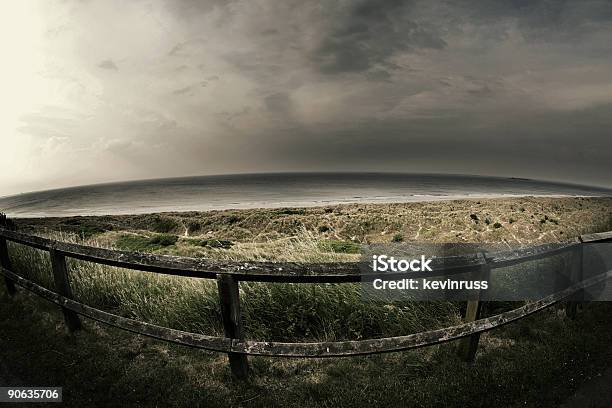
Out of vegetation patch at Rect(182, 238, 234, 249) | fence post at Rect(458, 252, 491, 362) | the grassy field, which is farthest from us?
vegetation patch at Rect(182, 238, 234, 249)

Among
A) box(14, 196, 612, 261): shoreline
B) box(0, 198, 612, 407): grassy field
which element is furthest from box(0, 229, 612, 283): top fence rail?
box(14, 196, 612, 261): shoreline

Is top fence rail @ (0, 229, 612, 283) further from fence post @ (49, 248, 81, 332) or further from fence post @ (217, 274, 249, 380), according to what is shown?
fence post @ (49, 248, 81, 332)

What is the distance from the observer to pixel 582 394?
3152 mm

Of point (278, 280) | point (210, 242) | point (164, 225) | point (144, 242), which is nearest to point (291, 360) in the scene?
point (278, 280)

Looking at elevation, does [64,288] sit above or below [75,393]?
above

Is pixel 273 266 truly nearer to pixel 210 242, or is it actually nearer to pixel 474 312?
pixel 474 312

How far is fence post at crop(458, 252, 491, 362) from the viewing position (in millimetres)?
3326

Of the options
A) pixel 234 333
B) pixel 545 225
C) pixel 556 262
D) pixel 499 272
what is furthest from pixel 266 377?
pixel 545 225

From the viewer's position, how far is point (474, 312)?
3.47 m

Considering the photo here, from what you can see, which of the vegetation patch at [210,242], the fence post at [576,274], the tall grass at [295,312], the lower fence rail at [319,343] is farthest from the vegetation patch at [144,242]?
the fence post at [576,274]

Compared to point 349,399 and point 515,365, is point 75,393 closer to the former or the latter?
point 349,399

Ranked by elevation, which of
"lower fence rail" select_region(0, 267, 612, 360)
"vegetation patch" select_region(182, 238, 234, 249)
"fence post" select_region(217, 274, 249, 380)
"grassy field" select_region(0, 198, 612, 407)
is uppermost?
"fence post" select_region(217, 274, 249, 380)

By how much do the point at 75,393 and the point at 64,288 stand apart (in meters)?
1.55

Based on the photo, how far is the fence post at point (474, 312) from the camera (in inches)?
131
